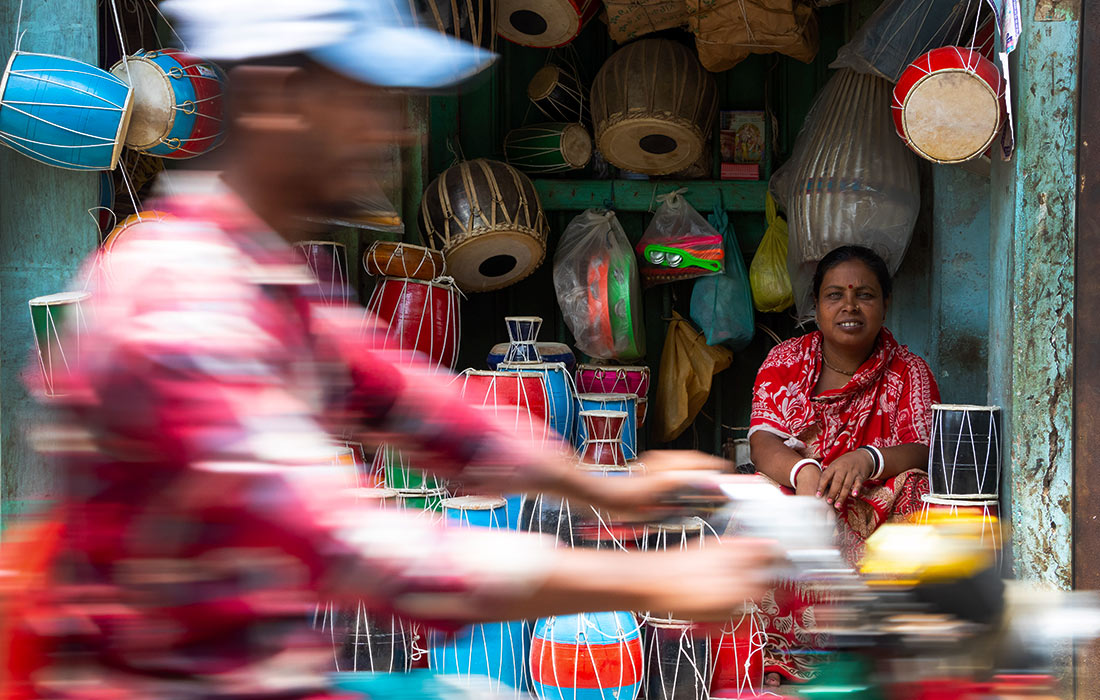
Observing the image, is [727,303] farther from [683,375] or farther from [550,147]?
[550,147]

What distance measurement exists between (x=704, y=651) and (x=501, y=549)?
8.72 feet

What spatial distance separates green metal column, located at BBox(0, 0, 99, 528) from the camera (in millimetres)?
3590

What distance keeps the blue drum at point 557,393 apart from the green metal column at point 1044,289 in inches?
83.7

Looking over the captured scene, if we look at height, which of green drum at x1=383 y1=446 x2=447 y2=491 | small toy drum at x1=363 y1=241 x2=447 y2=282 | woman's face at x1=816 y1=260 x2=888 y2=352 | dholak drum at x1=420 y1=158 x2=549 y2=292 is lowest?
green drum at x1=383 y1=446 x2=447 y2=491

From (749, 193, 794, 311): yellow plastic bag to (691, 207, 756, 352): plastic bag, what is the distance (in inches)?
2.7

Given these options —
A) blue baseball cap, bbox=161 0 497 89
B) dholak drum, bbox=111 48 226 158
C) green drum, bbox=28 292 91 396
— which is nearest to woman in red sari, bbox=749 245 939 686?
dholak drum, bbox=111 48 226 158

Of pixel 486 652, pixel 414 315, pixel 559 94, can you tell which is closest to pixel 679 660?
pixel 486 652

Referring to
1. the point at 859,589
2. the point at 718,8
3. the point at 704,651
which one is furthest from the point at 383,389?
the point at 718,8

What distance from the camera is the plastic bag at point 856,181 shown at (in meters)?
4.93

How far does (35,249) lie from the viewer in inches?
144

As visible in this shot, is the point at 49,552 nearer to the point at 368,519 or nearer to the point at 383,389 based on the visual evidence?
the point at 368,519

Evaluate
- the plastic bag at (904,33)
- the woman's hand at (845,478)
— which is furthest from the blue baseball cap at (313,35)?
the plastic bag at (904,33)

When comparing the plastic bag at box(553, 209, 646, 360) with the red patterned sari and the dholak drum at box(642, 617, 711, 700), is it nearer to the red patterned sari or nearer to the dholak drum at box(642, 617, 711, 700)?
the red patterned sari

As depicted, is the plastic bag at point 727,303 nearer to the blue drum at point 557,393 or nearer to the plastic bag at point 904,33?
the blue drum at point 557,393
